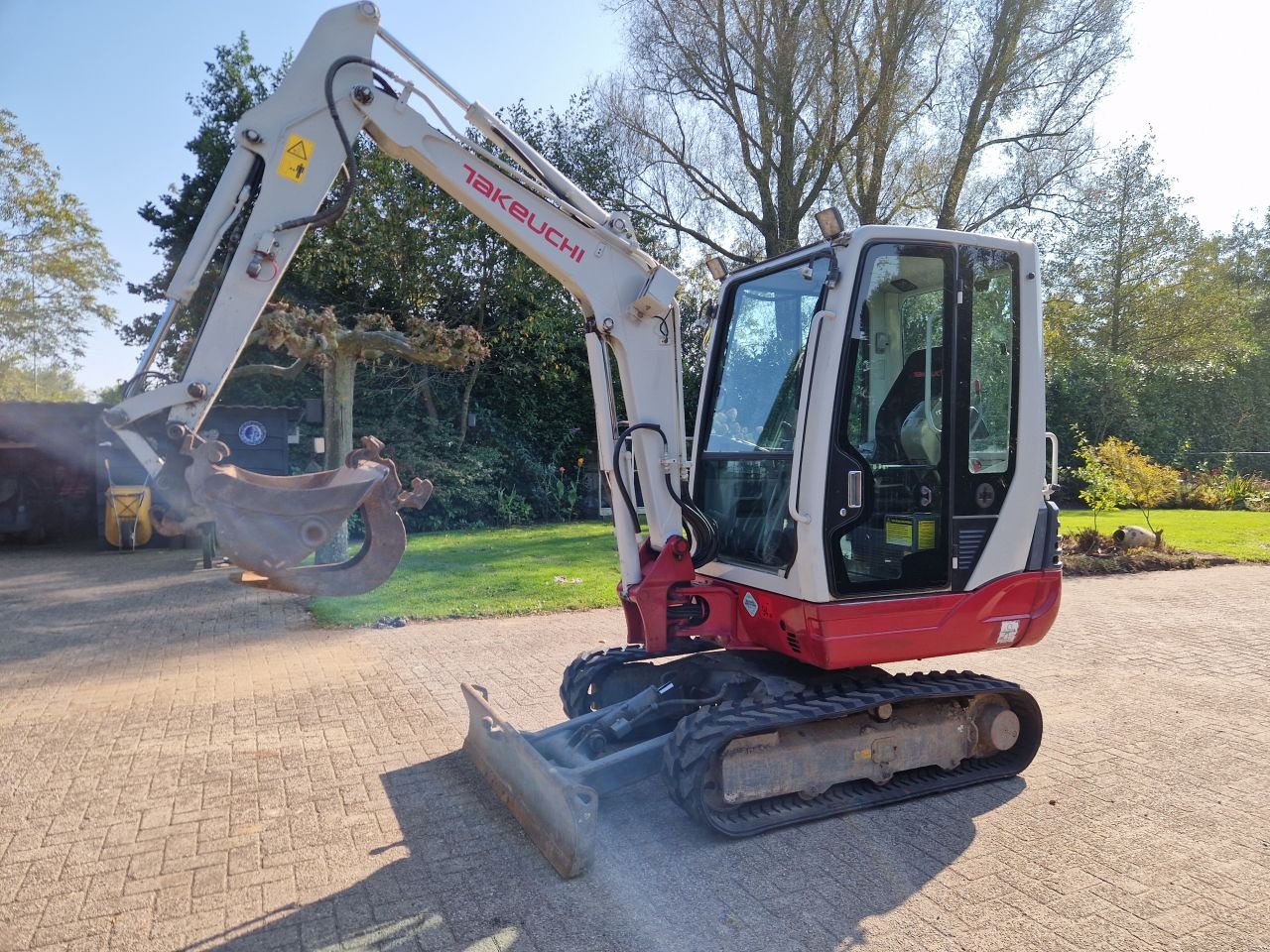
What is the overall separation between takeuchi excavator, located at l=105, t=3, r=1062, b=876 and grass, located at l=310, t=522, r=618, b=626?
13.7 feet

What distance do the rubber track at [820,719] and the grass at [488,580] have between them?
199 inches

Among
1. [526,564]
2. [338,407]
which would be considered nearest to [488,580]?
[526,564]

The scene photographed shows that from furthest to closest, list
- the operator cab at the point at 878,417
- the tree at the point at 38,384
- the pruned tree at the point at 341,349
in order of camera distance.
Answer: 1. the tree at the point at 38,384
2. the pruned tree at the point at 341,349
3. the operator cab at the point at 878,417

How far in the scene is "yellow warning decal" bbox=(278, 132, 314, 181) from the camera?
386cm

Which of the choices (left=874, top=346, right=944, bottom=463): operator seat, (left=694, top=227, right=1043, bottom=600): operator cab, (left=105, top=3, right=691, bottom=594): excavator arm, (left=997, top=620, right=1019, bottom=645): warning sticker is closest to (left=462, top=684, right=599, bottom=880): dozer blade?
(left=105, top=3, right=691, bottom=594): excavator arm

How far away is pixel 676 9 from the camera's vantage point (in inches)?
637

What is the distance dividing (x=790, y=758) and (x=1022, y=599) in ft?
5.08

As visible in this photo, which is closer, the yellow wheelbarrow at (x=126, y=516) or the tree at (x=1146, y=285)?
the yellow wheelbarrow at (x=126, y=516)

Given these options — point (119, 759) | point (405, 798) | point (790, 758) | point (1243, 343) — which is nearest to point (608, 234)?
point (790, 758)

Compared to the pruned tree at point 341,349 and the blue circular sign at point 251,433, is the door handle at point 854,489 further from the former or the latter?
the blue circular sign at point 251,433

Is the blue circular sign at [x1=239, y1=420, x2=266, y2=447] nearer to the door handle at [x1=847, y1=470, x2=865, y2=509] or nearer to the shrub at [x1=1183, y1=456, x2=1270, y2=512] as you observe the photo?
the door handle at [x1=847, y1=470, x2=865, y2=509]

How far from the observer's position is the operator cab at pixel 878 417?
4.04m

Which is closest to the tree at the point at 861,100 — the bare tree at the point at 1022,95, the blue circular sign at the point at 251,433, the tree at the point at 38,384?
the bare tree at the point at 1022,95

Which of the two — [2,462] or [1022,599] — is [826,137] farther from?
[2,462]
